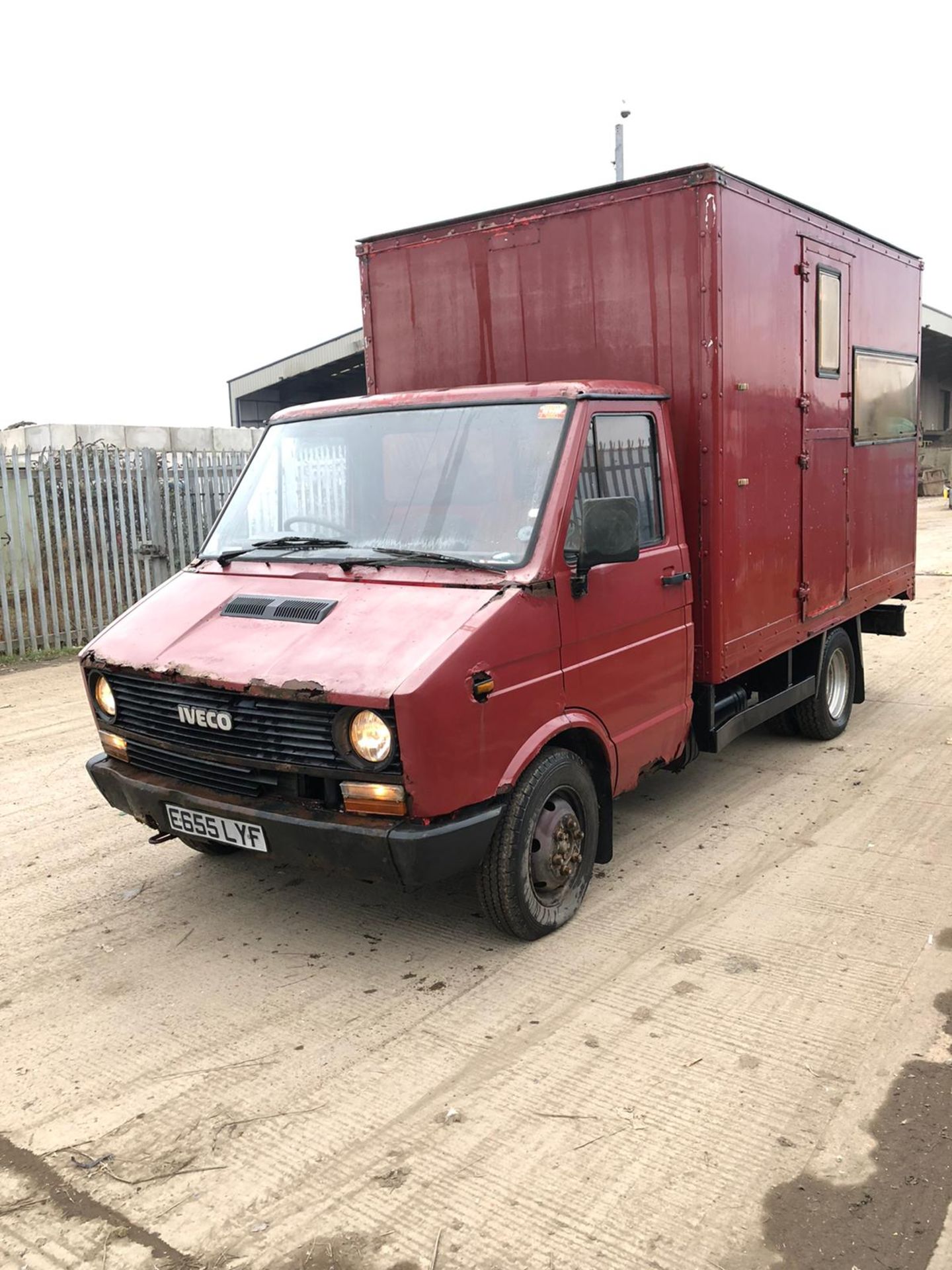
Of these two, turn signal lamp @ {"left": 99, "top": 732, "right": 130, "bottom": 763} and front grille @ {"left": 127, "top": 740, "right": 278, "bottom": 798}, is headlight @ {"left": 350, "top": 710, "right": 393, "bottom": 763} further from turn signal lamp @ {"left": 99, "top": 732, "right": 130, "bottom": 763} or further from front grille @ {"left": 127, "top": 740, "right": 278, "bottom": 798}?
turn signal lamp @ {"left": 99, "top": 732, "right": 130, "bottom": 763}

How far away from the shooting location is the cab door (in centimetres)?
438

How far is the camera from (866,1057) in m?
3.43

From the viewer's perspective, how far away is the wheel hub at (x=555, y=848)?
14.0ft

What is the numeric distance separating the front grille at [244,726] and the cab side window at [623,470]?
4.20 ft

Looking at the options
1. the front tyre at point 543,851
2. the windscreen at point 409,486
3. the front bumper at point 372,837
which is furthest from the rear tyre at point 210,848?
the front tyre at point 543,851

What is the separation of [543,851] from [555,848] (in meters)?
0.06

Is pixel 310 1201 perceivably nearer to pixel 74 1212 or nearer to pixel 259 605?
pixel 74 1212

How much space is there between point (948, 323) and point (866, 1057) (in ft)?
114

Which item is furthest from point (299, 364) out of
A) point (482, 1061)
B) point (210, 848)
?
point (482, 1061)

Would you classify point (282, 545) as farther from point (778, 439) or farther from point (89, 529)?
point (89, 529)

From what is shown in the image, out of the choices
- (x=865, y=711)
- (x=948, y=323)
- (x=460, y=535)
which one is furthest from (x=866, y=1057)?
(x=948, y=323)

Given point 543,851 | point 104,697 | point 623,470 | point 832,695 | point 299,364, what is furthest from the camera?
point 299,364

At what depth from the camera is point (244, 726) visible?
3887mm

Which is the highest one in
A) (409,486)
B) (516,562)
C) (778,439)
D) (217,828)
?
(778,439)
